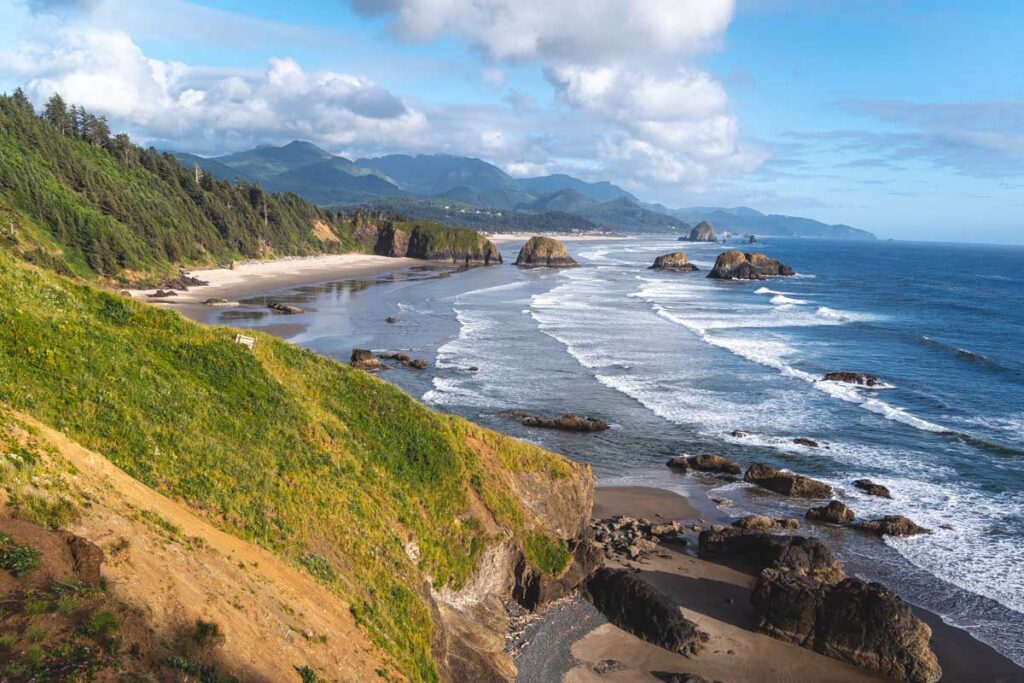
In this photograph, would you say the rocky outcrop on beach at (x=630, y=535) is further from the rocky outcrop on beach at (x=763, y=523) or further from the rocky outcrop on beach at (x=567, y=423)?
the rocky outcrop on beach at (x=567, y=423)

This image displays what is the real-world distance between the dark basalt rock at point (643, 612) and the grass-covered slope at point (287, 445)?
1.68m

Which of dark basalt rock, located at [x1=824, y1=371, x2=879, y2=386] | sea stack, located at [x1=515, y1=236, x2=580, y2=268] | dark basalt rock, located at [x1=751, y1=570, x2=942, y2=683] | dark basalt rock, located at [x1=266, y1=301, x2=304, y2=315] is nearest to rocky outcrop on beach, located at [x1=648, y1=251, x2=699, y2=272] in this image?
sea stack, located at [x1=515, y1=236, x2=580, y2=268]

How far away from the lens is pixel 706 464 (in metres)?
33.1

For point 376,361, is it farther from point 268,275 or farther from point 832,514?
point 268,275

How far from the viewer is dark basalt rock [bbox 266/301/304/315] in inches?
2813

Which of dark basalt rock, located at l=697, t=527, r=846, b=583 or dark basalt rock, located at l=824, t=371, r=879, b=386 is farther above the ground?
dark basalt rock, located at l=824, t=371, r=879, b=386

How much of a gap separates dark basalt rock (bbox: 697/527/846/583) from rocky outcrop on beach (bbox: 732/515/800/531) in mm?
452

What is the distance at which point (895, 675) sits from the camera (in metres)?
18.8

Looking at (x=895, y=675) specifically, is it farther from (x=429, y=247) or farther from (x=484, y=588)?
(x=429, y=247)

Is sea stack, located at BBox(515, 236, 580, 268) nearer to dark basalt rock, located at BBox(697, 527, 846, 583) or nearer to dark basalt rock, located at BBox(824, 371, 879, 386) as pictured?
dark basalt rock, located at BBox(824, 371, 879, 386)

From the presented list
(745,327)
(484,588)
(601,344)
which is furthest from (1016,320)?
(484,588)

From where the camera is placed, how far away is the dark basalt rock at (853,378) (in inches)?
1914

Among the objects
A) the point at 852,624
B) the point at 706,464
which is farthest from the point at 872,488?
the point at 852,624

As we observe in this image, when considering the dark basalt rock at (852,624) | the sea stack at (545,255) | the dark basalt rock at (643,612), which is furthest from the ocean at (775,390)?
the sea stack at (545,255)
